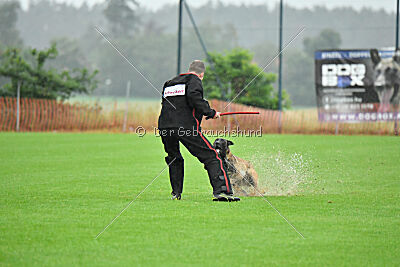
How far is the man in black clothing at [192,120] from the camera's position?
824 centimetres

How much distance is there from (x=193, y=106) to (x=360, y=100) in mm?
21392

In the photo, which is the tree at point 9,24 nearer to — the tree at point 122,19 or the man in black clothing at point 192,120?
the tree at point 122,19

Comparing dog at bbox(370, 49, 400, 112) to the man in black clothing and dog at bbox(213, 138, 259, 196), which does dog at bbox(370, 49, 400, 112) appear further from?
the man in black clothing

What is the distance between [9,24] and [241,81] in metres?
51.4

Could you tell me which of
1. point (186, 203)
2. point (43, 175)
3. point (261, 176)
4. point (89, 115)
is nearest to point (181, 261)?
point (186, 203)

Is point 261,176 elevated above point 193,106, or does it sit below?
below

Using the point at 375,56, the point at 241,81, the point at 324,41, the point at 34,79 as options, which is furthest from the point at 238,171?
the point at 324,41

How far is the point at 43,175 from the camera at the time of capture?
38.8ft

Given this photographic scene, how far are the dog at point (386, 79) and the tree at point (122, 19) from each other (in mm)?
44201

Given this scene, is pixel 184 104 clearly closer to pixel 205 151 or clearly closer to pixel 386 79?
pixel 205 151

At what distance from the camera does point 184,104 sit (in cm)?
831

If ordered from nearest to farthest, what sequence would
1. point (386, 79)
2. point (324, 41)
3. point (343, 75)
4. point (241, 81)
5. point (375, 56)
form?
point (386, 79), point (375, 56), point (343, 75), point (241, 81), point (324, 41)

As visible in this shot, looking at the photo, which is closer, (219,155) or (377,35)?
(219,155)

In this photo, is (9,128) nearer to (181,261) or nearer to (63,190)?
(63,190)
